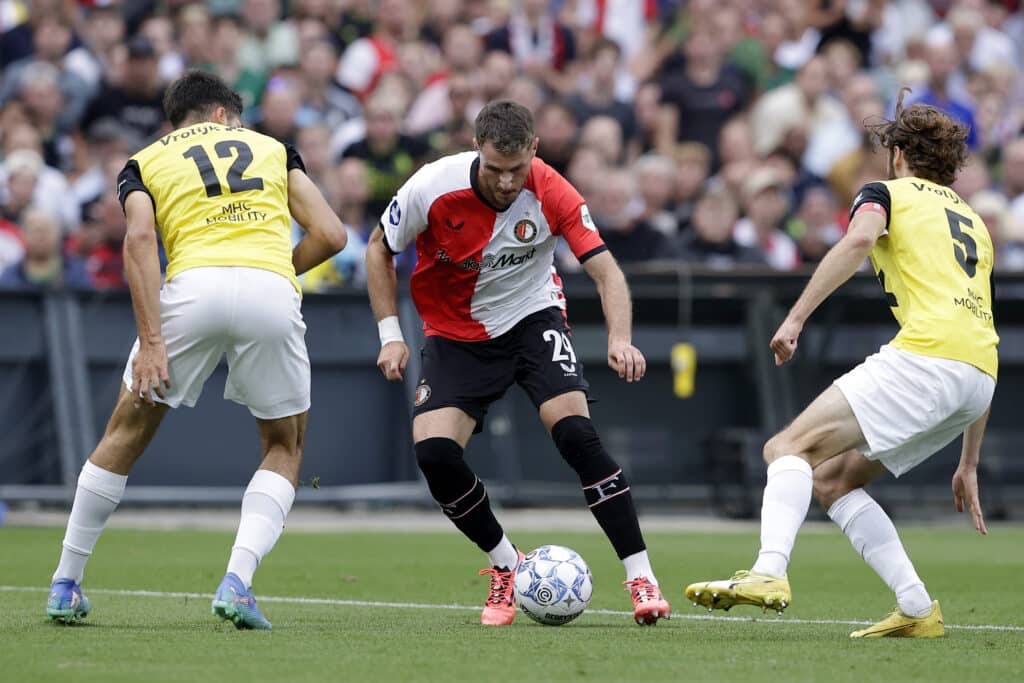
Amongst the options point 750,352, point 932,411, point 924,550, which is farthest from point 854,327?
point 932,411

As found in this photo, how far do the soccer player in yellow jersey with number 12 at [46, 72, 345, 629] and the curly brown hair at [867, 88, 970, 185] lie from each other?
2432mm

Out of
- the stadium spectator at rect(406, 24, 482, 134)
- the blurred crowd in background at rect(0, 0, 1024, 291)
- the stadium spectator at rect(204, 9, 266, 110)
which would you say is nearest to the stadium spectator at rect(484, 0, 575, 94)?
the blurred crowd in background at rect(0, 0, 1024, 291)

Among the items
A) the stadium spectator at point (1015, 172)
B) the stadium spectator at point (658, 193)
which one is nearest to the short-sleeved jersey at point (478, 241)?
the stadium spectator at point (658, 193)

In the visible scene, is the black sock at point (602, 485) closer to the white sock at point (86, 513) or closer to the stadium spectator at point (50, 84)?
the white sock at point (86, 513)

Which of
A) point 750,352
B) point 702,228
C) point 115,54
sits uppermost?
point 115,54

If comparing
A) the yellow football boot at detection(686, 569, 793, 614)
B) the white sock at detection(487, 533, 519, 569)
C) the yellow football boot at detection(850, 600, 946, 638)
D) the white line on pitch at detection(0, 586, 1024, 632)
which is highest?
the yellow football boot at detection(686, 569, 793, 614)

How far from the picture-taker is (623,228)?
1508cm

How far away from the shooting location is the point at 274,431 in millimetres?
7117

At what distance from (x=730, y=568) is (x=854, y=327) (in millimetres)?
5149

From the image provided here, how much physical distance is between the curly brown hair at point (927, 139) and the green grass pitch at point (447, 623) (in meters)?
1.97

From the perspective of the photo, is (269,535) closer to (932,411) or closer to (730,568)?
(932,411)

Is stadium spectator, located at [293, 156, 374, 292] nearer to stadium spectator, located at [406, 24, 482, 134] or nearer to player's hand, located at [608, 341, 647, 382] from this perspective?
stadium spectator, located at [406, 24, 482, 134]

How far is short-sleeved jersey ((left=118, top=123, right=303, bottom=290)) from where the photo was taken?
22.7 ft

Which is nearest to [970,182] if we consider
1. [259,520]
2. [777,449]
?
[777,449]
